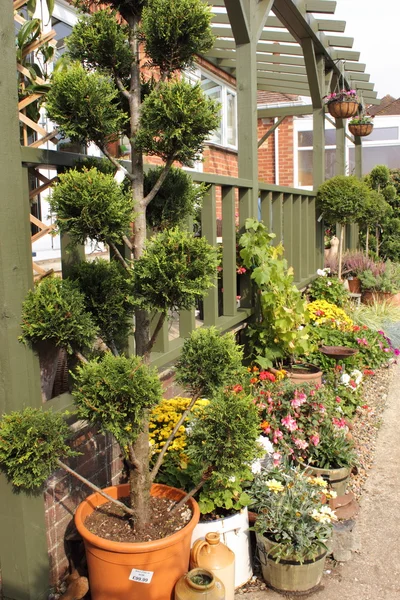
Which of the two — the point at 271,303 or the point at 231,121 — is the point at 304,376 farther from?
the point at 231,121

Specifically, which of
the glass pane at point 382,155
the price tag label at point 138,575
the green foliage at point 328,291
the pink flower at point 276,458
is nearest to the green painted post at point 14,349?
the price tag label at point 138,575

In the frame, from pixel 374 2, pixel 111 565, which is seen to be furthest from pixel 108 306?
pixel 374 2

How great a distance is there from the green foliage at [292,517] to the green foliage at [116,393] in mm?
1021

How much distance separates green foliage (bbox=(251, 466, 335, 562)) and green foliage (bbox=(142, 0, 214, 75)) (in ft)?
6.45

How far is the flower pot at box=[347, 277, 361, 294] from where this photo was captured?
888cm

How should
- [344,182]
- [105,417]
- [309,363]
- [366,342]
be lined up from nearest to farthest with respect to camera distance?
[105,417]
[309,363]
[366,342]
[344,182]

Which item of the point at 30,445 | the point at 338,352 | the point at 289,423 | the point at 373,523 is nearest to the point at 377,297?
the point at 338,352

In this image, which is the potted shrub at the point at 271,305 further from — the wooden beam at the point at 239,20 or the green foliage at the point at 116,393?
the green foliage at the point at 116,393

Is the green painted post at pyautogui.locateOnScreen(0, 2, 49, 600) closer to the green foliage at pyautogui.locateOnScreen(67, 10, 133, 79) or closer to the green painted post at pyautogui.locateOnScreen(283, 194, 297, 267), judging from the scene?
the green foliage at pyautogui.locateOnScreen(67, 10, 133, 79)

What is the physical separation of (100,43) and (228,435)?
1587 millimetres

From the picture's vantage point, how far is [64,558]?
2.54 meters

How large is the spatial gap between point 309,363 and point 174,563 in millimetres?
3053

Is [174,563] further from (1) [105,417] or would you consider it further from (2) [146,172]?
(2) [146,172]

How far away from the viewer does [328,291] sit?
23.7 feet
